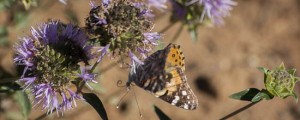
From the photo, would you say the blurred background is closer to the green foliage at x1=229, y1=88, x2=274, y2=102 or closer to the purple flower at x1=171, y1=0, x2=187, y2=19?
the purple flower at x1=171, y1=0, x2=187, y2=19

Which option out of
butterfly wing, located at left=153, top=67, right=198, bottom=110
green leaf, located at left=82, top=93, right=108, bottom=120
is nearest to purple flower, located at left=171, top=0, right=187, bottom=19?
butterfly wing, located at left=153, top=67, right=198, bottom=110

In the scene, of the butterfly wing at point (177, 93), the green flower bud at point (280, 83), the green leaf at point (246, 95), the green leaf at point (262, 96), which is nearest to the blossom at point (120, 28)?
the butterfly wing at point (177, 93)

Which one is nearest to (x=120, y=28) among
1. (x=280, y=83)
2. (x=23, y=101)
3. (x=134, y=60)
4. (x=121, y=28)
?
(x=121, y=28)

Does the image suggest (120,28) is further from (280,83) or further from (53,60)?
(280,83)

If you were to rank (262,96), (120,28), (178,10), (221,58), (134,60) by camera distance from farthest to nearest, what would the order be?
(221,58)
(178,10)
(262,96)
(134,60)
(120,28)

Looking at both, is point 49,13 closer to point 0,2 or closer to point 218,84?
point 0,2

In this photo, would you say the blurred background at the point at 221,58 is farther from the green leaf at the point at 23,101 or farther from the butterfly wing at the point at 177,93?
the butterfly wing at the point at 177,93

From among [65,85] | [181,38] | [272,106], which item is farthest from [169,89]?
[272,106]
